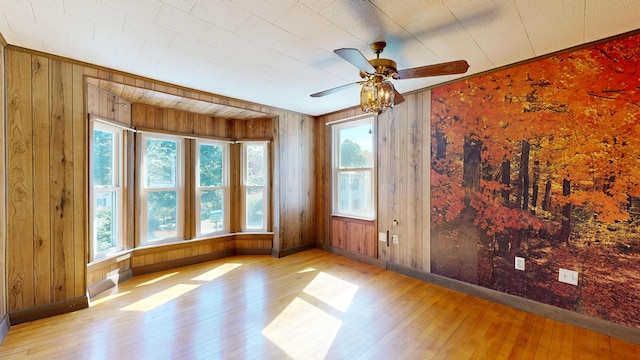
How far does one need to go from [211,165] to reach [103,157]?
4.46 feet

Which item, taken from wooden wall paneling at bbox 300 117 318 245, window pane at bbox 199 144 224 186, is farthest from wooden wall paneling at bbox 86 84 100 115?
wooden wall paneling at bbox 300 117 318 245

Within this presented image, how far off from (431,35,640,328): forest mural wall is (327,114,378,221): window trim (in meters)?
0.91

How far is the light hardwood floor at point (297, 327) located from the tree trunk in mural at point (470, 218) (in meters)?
0.30

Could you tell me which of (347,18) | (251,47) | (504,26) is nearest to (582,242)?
(504,26)

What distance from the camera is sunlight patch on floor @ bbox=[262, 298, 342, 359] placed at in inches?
77.3

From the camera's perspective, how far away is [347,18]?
180 cm

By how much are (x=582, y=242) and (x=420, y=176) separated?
1.55 metres

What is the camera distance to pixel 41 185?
234 centimetres

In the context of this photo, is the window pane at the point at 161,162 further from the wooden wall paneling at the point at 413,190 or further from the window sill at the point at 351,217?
the wooden wall paneling at the point at 413,190

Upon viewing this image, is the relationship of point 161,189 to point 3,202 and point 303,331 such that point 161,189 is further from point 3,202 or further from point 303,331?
point 303,331

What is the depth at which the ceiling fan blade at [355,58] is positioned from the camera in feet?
5.17

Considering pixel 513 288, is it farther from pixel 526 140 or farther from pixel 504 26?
pixel 504 26

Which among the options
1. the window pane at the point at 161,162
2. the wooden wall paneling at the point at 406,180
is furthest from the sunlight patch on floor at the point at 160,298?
the wooden wall paneling at the point at 406,180

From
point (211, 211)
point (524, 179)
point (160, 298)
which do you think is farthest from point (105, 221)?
point (524, 179)
